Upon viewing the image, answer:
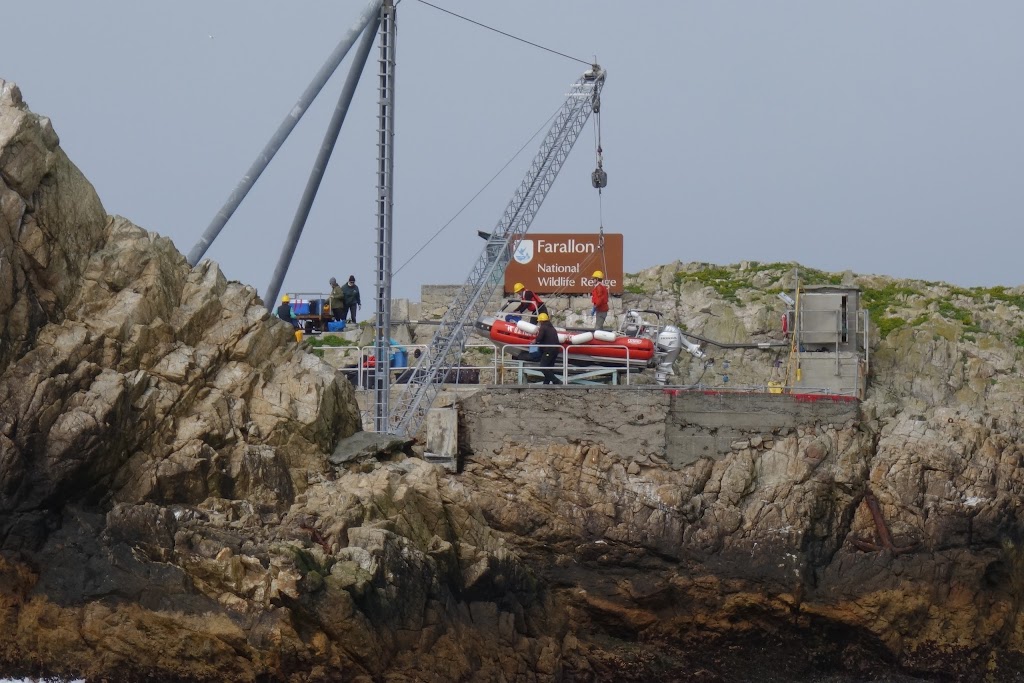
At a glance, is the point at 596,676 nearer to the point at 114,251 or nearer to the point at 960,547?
the point at 960,547

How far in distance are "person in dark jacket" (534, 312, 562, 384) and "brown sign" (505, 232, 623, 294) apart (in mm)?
8883

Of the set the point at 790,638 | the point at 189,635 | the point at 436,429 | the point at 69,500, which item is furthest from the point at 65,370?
the point at 790,638

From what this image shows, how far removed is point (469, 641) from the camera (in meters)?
35.8

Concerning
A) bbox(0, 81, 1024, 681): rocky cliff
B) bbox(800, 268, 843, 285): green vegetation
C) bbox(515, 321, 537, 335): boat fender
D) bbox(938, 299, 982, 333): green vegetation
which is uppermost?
bbox(800, 268, 843, 285): green vegetation

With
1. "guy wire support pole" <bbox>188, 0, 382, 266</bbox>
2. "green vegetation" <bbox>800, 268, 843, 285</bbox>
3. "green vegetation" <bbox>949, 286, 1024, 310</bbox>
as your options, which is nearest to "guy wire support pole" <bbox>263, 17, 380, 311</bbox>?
"guy wire support pole" <bbox>188, 0, 382, 266</bbox>

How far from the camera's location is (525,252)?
5222cm

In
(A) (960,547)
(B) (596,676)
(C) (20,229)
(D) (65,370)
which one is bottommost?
(B) (596,676)

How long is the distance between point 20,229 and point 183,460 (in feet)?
16.9

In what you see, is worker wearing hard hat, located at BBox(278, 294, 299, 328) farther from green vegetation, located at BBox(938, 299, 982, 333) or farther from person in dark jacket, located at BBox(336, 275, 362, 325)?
green vegetation, located at BBox(938, 299, 982, 333)

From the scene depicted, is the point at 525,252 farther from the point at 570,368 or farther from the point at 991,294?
the point at 991,294

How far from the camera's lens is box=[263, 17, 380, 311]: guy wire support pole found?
44.5 m

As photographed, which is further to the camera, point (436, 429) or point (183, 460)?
point (436, 429)

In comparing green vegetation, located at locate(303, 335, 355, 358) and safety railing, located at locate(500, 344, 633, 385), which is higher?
green vegetation, located at locate(303, 335, 355, 358)

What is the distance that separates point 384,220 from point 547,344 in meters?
4.37
